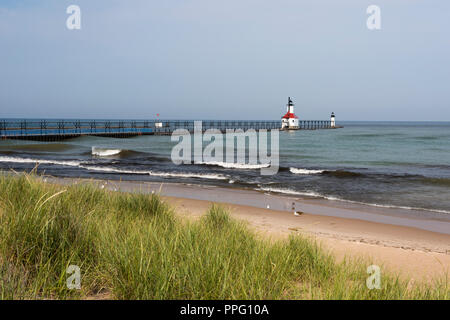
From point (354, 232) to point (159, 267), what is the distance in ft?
19.3

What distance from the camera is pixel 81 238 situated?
3.70 meters

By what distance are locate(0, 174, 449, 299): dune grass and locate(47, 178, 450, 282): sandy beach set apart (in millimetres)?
833

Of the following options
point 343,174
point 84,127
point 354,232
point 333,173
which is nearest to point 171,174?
point 333,173

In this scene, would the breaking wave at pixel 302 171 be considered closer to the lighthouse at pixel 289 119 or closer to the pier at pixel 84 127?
Result: the pier at pixel 84 127

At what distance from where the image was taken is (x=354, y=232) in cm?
791

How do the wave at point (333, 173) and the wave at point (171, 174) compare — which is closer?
the wave at point (171, 174)

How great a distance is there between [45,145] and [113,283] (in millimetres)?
37342

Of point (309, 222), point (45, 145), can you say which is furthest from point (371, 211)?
point (45, 145)

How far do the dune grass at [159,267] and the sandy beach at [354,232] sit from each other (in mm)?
833

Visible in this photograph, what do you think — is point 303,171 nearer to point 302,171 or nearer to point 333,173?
point 302,171

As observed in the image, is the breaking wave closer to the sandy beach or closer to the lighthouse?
the sandy beach

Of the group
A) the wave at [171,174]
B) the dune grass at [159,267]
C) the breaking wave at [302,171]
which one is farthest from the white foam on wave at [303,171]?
the dune grass at [159,267]

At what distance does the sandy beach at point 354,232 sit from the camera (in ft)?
17.8
